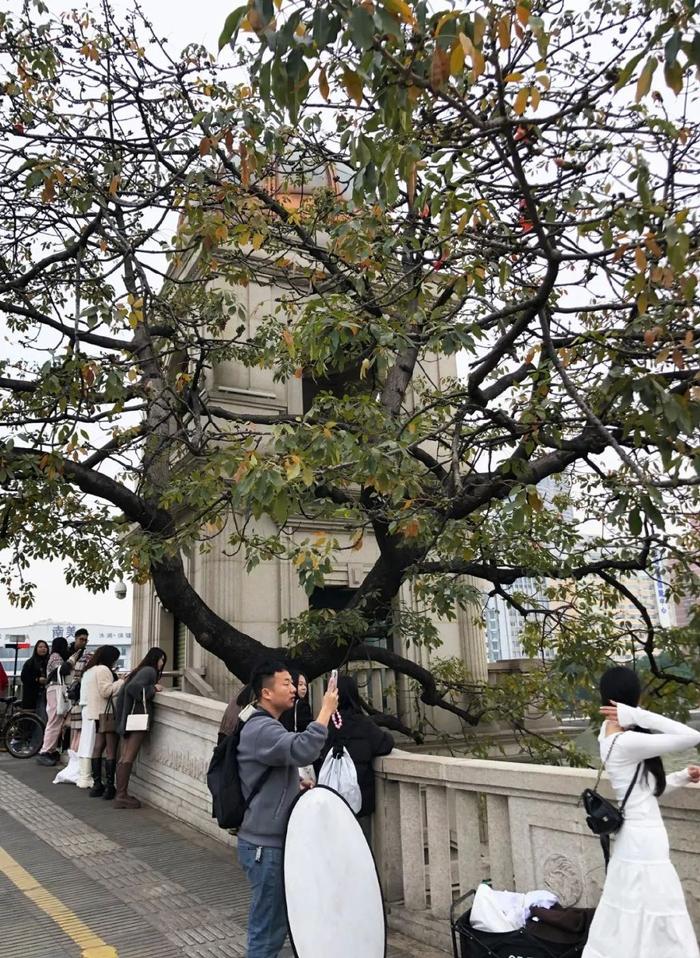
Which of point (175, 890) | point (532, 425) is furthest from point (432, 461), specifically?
point (175, 890)

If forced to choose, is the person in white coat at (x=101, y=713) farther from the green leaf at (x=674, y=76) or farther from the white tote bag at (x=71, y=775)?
the green leaf at (x=674, y=76)

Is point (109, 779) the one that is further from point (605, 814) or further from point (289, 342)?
point (605, 814)

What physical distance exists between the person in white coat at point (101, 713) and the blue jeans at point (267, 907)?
246 inches

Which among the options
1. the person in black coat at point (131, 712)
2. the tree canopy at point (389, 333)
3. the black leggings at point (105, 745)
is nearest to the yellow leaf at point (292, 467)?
the tree canopy at point (389, 333)

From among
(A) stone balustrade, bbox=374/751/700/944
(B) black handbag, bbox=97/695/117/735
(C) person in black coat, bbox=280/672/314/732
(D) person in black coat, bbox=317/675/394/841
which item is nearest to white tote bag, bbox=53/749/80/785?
(B) black handbag, bbox=97/695/117/735

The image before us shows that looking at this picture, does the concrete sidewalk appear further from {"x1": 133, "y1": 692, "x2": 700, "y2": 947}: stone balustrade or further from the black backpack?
the black backpack

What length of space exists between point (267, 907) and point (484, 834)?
8.42 ft

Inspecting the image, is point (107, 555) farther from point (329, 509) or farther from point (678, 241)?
point (678, 241)

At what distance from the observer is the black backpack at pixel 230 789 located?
167 inches

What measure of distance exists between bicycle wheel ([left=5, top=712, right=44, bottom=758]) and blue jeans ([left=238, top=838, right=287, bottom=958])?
34.9 ft

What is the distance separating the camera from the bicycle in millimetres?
13531

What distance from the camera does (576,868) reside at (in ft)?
14.0

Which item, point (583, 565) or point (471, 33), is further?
point (583, 565)

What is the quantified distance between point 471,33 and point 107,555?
1070cm
